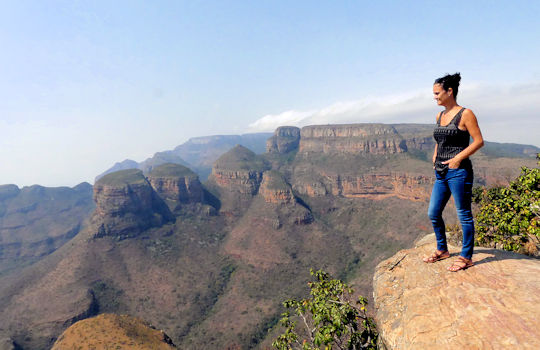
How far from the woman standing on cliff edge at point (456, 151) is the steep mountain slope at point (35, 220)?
142 m

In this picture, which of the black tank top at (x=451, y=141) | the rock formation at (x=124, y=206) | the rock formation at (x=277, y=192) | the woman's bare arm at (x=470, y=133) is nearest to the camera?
the woman's bare arm at (x=470, y=133)

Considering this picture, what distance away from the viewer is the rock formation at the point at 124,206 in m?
75.1

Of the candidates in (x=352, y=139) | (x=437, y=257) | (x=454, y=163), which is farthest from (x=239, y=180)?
(x=454, y=163)

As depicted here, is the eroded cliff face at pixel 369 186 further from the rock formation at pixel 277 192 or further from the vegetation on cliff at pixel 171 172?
the vegetation on cliff at pixel 171 172

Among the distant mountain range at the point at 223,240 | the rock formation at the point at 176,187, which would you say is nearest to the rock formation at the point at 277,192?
the distant mountain range at the point at 223,240

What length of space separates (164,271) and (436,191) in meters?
74.3

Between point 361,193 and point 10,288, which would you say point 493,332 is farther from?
point 361,193

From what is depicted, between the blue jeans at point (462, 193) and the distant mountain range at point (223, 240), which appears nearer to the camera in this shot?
the blue jeans at point (462, 193)

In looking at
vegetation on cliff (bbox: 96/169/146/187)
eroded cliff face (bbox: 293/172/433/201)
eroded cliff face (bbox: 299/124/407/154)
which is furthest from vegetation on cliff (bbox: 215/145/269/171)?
vegetation on cliff (bbox: 96/169/146/187)

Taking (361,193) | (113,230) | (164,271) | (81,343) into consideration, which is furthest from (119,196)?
(361,193)

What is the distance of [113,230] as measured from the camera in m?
73.9

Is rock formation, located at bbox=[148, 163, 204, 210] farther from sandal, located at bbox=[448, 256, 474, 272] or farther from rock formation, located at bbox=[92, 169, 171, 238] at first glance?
sandal, located at bbox=[448, 256, 474, 272]

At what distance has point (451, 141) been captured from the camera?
5.41 meters

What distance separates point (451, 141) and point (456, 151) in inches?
9.6
